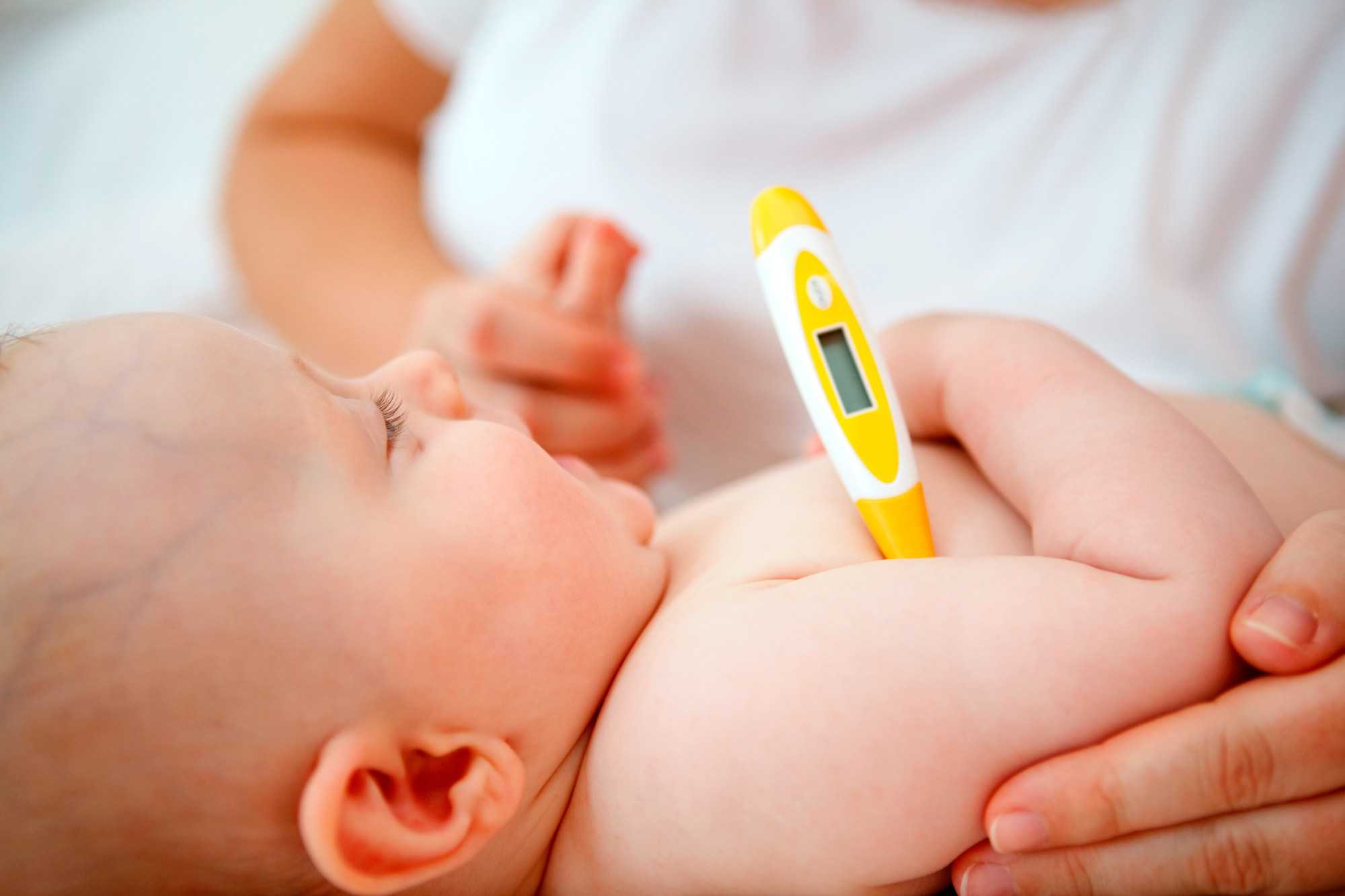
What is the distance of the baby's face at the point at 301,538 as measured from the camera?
1.59ft

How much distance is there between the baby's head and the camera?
48 cm

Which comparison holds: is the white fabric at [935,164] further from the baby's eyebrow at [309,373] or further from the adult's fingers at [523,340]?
the baby's eyebrow at [309,373]

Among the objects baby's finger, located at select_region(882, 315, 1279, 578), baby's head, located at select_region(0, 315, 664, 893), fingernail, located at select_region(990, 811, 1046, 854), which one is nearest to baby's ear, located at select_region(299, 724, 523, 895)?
baby's head, located at select_region(0, 315, 664, 893)

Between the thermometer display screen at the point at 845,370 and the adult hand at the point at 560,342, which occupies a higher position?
the thermometer display screen at the point at 845,370

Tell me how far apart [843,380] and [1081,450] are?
0.54 ft

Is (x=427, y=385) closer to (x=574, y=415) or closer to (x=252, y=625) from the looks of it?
(x=252, y=625)

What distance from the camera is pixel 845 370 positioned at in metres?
0.65

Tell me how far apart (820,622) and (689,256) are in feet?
2.20

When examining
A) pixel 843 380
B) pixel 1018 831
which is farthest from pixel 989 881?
pixel 843 380

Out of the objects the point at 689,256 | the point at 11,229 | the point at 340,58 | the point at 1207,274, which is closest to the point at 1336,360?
the point at 1207,274

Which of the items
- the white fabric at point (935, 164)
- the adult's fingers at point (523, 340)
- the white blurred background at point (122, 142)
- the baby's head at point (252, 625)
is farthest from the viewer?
the white blurred background at point (122, 142)

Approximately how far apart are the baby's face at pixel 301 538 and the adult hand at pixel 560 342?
398 mm

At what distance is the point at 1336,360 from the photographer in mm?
945

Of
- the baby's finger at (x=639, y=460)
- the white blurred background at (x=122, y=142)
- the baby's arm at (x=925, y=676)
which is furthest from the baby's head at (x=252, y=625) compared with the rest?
the white blurred background at (x=122, y=142)
